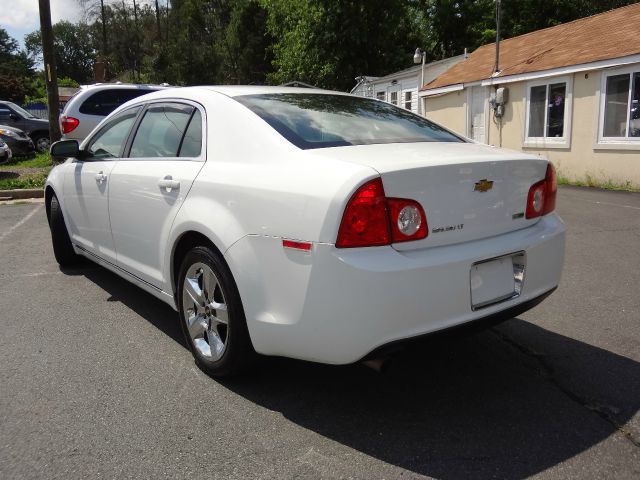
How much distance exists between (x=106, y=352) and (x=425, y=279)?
2.17 m

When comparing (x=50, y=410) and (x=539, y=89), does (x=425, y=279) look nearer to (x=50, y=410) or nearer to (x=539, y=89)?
(x=50, y=410)

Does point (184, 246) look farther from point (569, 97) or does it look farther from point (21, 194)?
point (569, 97)

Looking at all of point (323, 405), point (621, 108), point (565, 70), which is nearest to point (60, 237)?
point (323, 405)

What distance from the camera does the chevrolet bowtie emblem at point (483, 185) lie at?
105 inches

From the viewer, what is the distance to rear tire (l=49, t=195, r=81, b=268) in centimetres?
523

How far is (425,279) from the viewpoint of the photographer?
240 cm

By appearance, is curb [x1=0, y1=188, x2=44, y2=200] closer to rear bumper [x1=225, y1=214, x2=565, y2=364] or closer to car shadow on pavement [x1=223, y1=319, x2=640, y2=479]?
car shadow on pavement [x1=223, y1=319, x2=640, y2=479]

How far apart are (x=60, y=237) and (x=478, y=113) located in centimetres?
1421

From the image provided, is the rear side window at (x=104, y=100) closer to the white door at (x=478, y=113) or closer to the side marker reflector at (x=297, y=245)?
the side marker reflector at (x=297, y=245)

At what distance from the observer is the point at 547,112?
45.8ft

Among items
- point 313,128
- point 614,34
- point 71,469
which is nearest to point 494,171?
point 313,128

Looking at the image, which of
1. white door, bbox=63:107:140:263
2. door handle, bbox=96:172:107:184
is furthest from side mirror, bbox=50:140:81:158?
door handle, bbox=96:172:107:184

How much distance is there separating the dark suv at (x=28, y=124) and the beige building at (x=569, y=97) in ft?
41.8

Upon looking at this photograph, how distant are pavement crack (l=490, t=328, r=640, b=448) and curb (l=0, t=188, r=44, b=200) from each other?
9.77m
